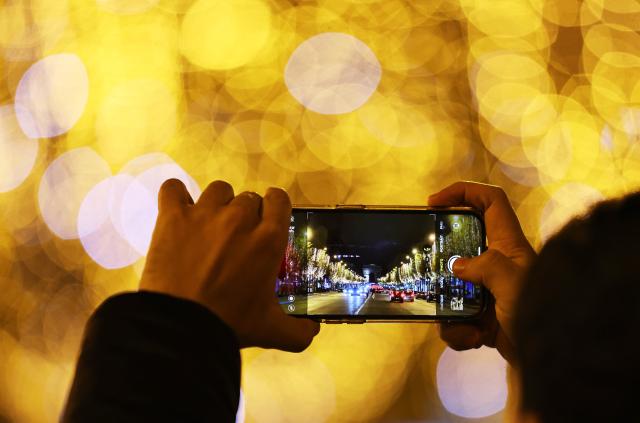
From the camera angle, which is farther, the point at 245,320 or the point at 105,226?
the point at 105,226

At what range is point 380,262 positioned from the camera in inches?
23.0

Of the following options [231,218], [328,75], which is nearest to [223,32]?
[328,75]

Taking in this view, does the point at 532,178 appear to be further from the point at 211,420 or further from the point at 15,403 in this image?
the point at 15,403

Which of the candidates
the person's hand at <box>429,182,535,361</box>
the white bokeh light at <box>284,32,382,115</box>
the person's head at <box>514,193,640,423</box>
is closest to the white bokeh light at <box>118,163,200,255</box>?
the white bokeh light at <box>284,32,382,115</box>

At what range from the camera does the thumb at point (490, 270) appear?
20.6 inches

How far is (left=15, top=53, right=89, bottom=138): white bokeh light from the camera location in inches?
43.6

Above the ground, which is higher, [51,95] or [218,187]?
[51,95]

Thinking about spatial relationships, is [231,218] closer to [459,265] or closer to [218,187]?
[218,187]

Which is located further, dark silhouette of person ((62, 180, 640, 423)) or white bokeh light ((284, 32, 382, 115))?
white bokeh light ((284, 32, 382, 115))

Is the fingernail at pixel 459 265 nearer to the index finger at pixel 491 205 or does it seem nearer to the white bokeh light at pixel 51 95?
the index finger at pixel 491 205

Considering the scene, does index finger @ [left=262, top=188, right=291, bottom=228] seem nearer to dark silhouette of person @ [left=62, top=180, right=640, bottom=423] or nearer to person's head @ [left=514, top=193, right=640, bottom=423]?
dark silhouette of person @ [left=62, top=180, right=640, bottom=423]

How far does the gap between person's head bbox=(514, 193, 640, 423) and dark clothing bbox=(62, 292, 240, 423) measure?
152 mm

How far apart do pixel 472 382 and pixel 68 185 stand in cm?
109

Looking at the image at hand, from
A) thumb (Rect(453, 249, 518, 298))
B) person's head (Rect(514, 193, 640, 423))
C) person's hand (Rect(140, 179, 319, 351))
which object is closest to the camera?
person's head (Rect(514, 193, 640, 423))
